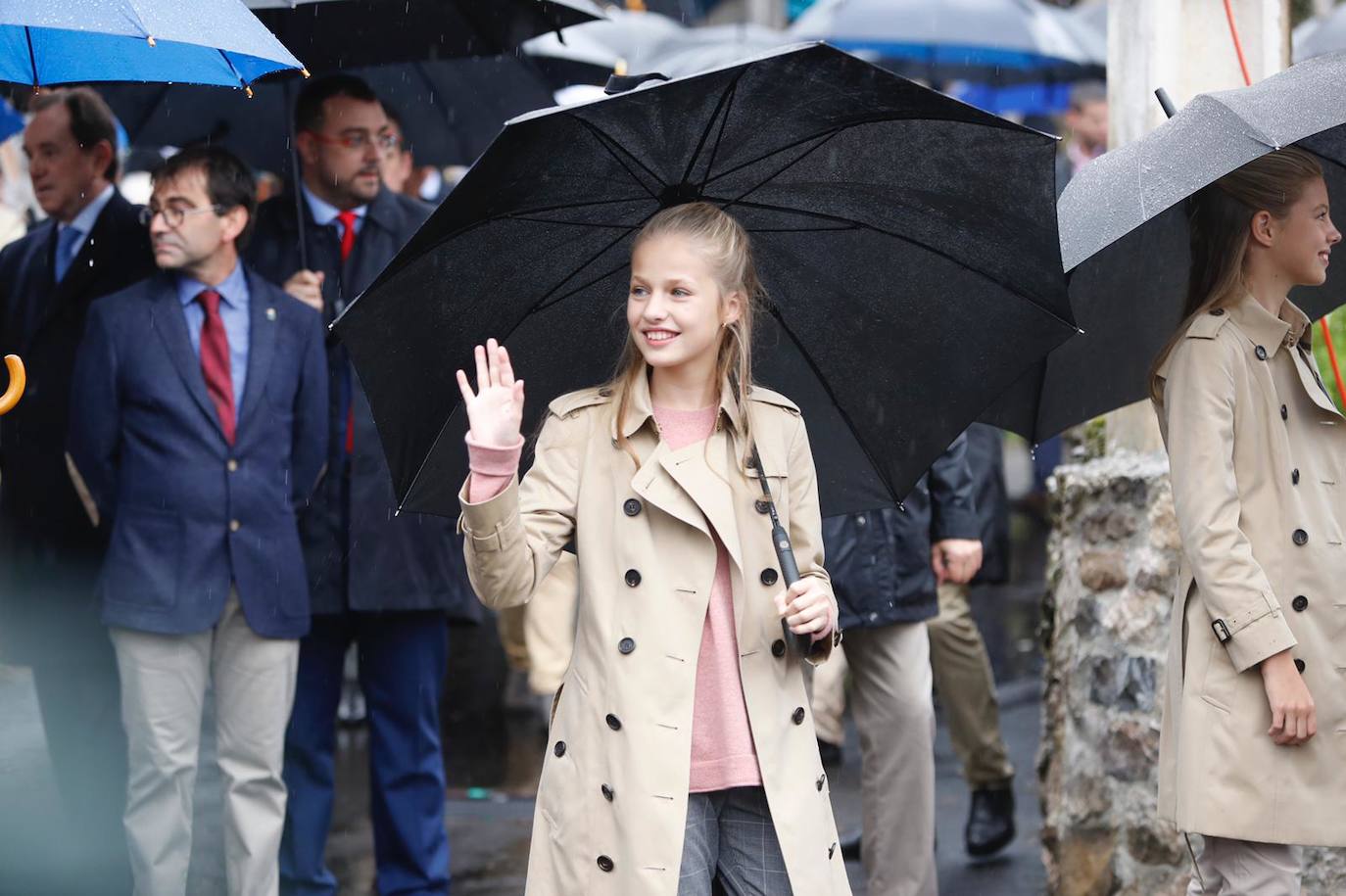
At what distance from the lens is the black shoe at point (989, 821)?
7.09 metres

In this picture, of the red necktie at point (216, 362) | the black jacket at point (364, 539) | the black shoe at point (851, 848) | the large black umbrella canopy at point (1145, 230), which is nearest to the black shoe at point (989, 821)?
the black shoe at point (851, 848)

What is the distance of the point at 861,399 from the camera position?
4387 mm

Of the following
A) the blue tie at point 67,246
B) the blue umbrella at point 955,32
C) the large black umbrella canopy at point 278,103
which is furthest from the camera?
the blue umbrella at point 955,32

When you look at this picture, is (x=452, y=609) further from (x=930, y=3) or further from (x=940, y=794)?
(x=930, y=3)

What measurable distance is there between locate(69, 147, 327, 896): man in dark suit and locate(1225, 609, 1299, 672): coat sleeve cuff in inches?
109

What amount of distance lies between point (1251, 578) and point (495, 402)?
5.97ft

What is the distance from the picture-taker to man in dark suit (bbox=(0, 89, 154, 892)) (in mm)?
6098

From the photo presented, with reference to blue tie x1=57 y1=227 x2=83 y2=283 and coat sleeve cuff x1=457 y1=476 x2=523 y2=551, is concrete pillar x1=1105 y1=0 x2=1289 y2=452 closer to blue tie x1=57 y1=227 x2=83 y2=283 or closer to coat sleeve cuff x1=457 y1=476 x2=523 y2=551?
coat sleeve cuff x1=457 y1=476 x2=523 y2=551

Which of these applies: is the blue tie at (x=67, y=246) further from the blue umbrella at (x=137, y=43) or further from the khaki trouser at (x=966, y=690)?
the khaki trouser at (x=966, y=690)

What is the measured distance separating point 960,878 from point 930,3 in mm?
6337

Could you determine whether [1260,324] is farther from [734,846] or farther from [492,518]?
[492,518]

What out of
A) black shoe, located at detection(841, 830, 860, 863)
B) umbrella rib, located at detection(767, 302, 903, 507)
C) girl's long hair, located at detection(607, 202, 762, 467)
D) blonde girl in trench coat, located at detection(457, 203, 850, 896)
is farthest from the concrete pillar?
blonde girl in trench coat, located at detection(457, 203, 850, 896)

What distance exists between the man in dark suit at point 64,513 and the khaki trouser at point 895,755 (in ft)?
7.82

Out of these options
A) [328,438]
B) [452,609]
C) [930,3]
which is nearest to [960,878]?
[452,609]
